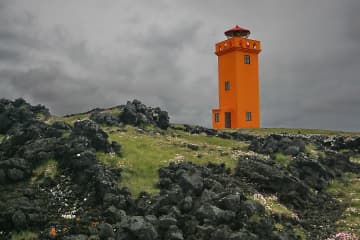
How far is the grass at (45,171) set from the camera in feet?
103

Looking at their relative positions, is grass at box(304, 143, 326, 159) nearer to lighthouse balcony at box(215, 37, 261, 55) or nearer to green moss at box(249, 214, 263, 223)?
green moss at box(249, 214, 263, 223)

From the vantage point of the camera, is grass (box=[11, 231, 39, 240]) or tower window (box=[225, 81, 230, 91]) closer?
grass (box=[11, 231, 39, 240])

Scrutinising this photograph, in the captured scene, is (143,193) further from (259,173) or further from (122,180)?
(259,173)

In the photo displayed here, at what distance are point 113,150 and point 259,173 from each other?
1294 centimetres

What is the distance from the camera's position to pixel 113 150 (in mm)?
38219

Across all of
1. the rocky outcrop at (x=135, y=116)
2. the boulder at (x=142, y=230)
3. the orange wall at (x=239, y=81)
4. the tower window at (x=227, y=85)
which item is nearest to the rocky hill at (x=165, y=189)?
the boulder at (x=142, y=230)

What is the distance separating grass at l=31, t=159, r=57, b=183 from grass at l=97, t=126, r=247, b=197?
4014mm

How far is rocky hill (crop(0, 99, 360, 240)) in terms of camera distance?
80.7ft

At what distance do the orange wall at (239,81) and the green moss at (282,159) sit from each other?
4216 centimetres

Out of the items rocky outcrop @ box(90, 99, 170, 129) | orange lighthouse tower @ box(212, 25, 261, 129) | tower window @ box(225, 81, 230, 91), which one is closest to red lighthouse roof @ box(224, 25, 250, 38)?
orange lighthouse tower @ box(212, 25, 261, 129)

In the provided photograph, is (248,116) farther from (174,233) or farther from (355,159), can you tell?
(174,233)

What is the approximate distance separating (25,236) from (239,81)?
68099 millimetres

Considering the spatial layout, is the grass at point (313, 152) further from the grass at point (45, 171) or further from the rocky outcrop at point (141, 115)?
the grass at point (45, 171)

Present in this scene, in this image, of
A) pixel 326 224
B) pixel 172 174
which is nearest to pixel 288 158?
pixel 326 224
